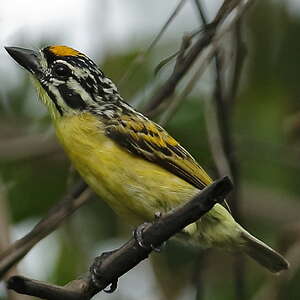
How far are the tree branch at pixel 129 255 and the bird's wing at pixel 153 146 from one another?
3.28 ft

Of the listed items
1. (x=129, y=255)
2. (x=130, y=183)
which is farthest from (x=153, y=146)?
(x=129, y=255)

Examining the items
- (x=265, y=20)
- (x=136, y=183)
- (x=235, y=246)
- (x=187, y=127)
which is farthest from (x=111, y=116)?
(x=265, y=20)

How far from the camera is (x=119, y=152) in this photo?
4.63 metres

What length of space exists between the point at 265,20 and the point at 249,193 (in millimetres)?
1064

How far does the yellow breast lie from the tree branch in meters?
0.76

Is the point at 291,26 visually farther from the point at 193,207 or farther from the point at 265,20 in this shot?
the point at 193,207

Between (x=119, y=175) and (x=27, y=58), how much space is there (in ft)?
2.29

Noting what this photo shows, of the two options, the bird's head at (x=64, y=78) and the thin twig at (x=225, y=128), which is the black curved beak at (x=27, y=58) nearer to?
the bird's head at (x=64, y=78)

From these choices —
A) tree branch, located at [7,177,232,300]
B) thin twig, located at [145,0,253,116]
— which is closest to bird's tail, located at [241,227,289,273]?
thin twig, located at [145,0,253,116]

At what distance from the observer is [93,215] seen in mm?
6387

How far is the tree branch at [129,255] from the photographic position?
3.28m

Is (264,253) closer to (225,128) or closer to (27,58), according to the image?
(225,128)

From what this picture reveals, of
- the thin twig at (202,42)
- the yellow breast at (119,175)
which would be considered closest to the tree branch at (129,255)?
the yellow breast at (119,175)

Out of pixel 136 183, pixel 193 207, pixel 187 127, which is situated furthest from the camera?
pixel 187 127
